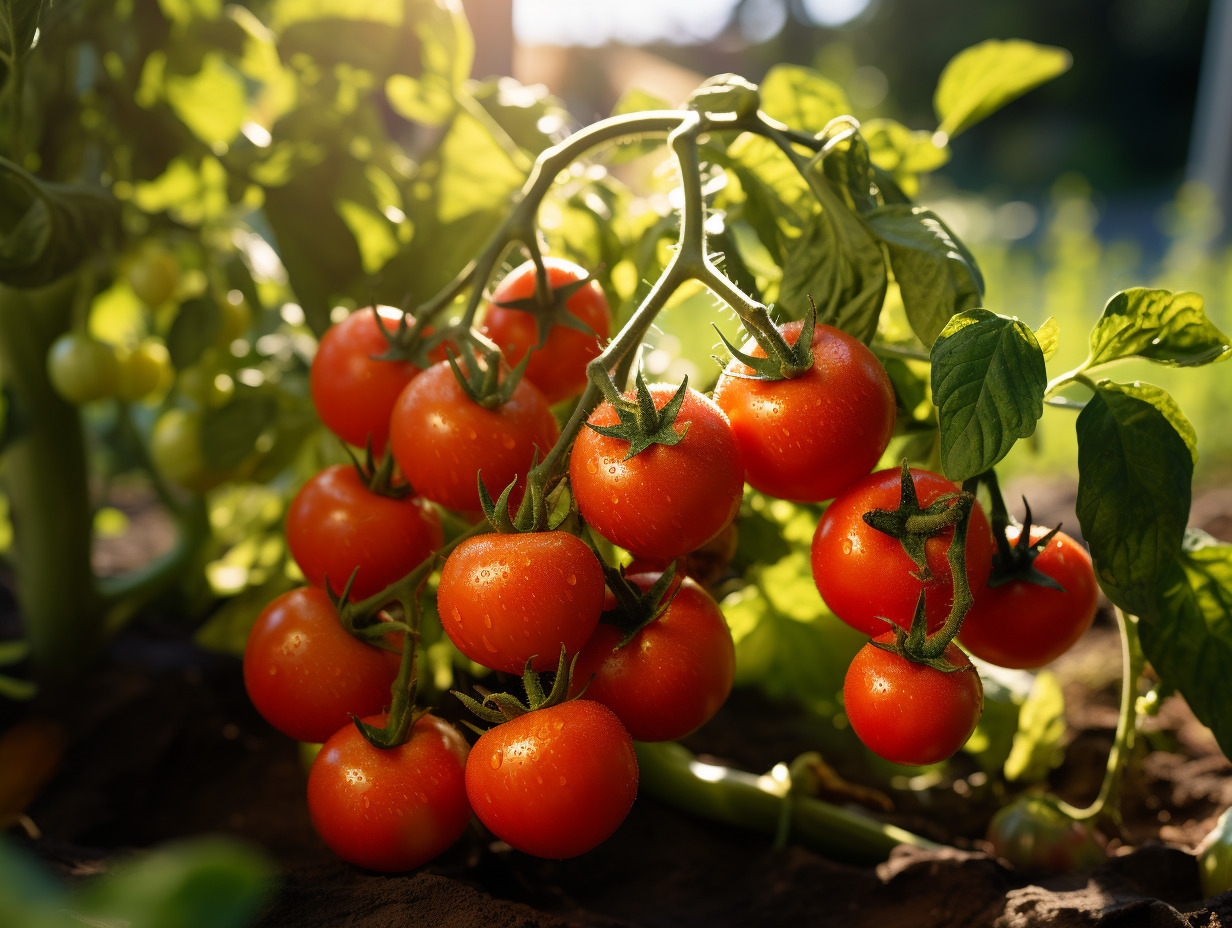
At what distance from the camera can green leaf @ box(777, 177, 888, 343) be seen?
22.0 inches

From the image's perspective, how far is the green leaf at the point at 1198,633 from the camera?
21.5 inches

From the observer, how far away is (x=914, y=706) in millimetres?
444

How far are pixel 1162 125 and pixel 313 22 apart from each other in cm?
1431

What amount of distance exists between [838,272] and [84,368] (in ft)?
2.20

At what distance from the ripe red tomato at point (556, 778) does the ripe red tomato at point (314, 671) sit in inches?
4.5

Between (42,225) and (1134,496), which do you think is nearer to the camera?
(1134,496)

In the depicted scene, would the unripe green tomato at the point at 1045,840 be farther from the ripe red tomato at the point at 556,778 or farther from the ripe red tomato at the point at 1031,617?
the ripe red tomato at the point at 556,778

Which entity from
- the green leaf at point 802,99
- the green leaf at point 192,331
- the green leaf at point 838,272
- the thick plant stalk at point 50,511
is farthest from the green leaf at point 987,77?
the thick plant stalk at point 50,511

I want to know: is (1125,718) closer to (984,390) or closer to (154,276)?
(984,390)

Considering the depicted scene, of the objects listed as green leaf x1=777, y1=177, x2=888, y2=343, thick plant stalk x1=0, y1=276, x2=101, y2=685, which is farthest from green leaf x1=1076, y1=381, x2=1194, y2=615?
thick plant stalk x1=0, y1=276, x2=101, y2=685

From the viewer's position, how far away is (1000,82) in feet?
2.44

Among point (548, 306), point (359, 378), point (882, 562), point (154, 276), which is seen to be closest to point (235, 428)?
point (154, 276)

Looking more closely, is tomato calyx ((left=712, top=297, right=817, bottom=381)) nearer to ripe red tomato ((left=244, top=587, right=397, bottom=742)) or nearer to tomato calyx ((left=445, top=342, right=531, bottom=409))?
tomato calyx ((left=445, top=342, right=531, bottom=409))

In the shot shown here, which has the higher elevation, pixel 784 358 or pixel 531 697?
pixel 784 358
